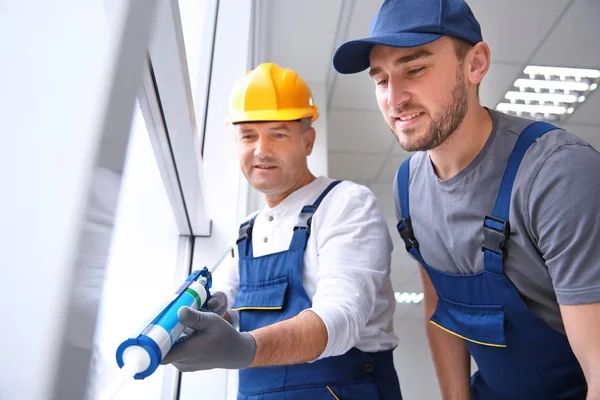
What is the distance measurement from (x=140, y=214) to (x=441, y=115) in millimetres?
757

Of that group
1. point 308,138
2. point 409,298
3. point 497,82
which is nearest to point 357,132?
point 497,82

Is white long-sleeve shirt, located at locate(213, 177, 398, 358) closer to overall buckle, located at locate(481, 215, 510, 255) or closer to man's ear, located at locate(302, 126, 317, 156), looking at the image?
man's ear, located at locate(302, 126, 317, 156)

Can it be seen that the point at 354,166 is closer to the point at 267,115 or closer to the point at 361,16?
the point at 361,16

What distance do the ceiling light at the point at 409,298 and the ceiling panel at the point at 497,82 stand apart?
384 centimetres

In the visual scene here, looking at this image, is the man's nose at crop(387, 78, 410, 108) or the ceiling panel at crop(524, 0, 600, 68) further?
the ceiling panel at crop(524, 0, 600, 68)

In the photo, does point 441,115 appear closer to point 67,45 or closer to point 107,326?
point 107,326

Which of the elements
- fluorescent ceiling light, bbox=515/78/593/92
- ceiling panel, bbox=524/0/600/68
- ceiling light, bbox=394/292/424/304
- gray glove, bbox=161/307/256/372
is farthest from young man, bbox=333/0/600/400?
ceiling light, bbox=394/292/424/304

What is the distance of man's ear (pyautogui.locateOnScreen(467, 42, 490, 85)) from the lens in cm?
118

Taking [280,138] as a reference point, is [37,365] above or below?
below

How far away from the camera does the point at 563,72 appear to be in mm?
3000

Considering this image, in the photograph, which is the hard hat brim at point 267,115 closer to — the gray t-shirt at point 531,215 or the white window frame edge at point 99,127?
the gray t-shirt at point 531,215

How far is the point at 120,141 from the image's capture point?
0.33 metres

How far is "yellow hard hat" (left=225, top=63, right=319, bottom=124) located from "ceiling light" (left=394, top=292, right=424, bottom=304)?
5.63 m

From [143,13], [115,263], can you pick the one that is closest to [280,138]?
[115,263]
